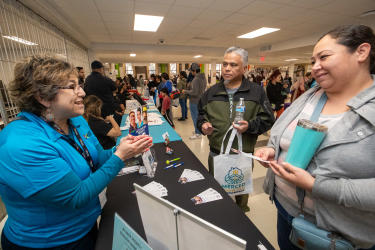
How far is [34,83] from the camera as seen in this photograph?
77 centimetres

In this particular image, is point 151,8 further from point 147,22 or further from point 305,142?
point 305,142

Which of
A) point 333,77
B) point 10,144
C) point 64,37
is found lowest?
point 10,144

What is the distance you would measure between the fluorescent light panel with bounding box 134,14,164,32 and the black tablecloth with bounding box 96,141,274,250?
14.0 feet

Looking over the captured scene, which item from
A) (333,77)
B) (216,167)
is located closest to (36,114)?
(216,167)

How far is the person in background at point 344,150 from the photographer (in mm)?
620

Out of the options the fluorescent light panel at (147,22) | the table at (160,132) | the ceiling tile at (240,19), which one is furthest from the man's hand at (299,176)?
the fluorescent light panel at (147,22)

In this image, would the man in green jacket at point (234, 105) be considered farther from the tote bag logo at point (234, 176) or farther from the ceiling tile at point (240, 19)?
the ceiling tile at point (240, 19)

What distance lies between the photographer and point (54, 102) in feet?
2.72

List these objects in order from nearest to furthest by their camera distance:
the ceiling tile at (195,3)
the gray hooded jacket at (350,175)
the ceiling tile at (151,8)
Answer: the gray hooded jacket at (350,175)
the ceiling tile at (195,3)
the ceiling tile at (151,8)

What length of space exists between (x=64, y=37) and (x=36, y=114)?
5106 millimetres

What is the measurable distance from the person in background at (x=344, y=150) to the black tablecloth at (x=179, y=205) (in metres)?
0.28

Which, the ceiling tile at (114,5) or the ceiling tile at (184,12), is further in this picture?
the ceiling tile at (184,12)

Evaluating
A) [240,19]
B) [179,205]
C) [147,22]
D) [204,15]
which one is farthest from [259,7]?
[179,205]

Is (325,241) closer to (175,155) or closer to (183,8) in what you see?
(175,155)
